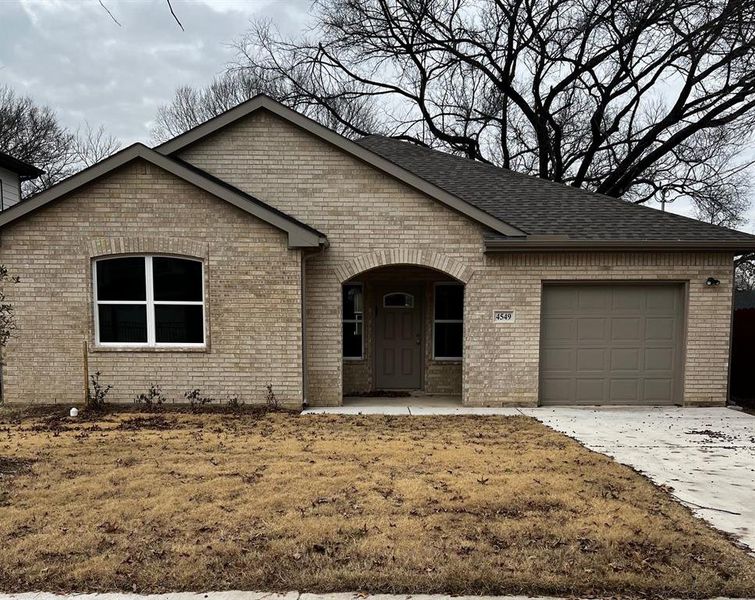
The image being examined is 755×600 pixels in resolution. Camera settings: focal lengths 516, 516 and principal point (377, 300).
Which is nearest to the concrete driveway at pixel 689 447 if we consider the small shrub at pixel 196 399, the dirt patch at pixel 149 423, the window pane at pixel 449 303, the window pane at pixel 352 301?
the window pane at pixel 449 303

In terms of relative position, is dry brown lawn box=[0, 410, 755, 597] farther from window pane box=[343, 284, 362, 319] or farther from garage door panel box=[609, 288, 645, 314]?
window pane box=[343, 284, 362, 319]

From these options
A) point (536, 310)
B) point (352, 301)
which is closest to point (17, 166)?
point (352, 301)

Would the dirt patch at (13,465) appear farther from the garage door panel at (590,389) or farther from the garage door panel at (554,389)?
the garage door panel at (590,389)

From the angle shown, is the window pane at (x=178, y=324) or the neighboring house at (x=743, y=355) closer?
the window pane at (x=178, y=324)

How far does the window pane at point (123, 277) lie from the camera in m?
8.92

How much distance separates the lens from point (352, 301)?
1101 centimetres

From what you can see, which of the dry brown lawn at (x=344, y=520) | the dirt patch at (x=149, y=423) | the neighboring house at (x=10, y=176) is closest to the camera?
the dry brown lawn at (x=344, y=520)

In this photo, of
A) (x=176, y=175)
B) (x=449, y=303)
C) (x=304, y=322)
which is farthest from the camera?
(x=449, y=303)

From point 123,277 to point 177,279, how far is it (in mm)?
925

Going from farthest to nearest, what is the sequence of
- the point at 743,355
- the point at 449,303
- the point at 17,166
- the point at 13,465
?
the point at 17,166, the point at 743,355, the point at 449,303, the point at 13,465

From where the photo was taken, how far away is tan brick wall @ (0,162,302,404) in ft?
28.8

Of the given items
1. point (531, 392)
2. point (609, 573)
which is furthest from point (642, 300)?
point (609, 573)

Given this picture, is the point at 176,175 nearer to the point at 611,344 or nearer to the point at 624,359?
the point at 611,344

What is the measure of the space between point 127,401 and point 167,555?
6053mm
